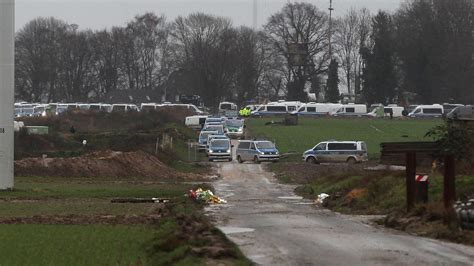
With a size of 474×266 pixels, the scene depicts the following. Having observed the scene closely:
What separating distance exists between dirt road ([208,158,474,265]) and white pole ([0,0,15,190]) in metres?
13.1

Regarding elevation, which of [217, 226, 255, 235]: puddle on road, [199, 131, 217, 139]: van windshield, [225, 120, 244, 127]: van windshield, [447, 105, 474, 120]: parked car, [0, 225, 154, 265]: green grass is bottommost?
[217, 226, 255, 235]: puddle on road

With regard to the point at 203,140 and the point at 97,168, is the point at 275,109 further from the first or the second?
the point at 97,168

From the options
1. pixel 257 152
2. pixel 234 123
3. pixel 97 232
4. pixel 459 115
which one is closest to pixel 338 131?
pixel 234 123

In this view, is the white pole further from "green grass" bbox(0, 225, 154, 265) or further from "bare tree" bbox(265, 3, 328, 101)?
"bare tree" bbox(265, 3, 328, 101)

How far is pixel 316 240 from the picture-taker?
21.8 metres

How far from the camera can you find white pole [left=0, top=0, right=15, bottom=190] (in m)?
44.7

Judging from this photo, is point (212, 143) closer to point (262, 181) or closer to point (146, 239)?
point (262, 181)

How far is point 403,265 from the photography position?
56.9ft

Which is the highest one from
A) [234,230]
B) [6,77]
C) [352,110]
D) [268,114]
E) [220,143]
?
[6,77]

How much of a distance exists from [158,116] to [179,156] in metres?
34.5

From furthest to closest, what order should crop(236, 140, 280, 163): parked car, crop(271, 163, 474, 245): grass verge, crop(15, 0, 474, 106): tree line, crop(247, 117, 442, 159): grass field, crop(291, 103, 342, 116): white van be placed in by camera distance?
crop(15, 0, 474, 106): tree line < crop(291, 103, 342, 116): white van < crop(247, 117, 442, 159): grass field < crop(236, 140, 280, 163): parked car < crop(271, 163, 474, 245): grass verge

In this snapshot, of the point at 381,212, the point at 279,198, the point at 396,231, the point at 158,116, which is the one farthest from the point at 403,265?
the point at 158,116

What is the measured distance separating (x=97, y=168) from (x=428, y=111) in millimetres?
67160

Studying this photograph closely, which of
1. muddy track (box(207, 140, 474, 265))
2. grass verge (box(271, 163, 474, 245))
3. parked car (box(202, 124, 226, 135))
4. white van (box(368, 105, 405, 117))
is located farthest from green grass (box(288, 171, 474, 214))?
white van (box(368, 105, 405, 117))
